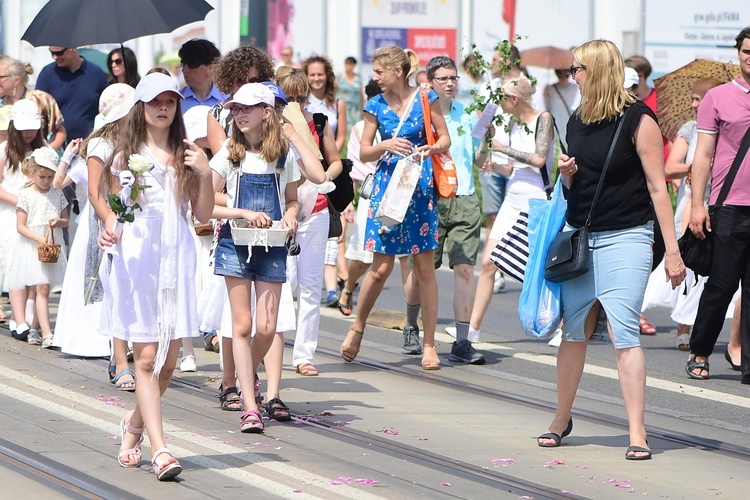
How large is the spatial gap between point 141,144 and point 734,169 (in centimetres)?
424

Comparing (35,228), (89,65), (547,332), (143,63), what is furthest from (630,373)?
(143,63)

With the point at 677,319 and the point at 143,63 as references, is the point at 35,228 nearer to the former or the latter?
the point at 677,319

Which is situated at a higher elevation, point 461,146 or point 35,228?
point 461,146

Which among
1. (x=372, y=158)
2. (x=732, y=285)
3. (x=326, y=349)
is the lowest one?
(x=326, y=349)

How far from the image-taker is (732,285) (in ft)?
29.2

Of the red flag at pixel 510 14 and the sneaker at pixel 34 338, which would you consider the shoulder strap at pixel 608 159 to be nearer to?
the sneaker at pixel 34 338

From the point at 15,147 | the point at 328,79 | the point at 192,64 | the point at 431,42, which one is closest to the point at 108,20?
the point at 192,64

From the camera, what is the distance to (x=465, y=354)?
9.48 metres

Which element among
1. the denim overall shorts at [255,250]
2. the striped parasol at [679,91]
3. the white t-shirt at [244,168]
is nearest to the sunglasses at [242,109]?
the white t-shirt at [244,168]

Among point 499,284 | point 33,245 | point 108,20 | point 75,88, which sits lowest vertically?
point 499,284

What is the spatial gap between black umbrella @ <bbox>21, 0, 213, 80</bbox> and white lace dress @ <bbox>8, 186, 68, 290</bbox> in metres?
1.71

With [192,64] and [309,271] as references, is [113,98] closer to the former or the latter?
[192,64]

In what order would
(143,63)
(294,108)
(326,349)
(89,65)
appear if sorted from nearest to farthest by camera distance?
(294,108), (326,349), (89,65), (143,63)

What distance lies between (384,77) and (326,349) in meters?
2.09
